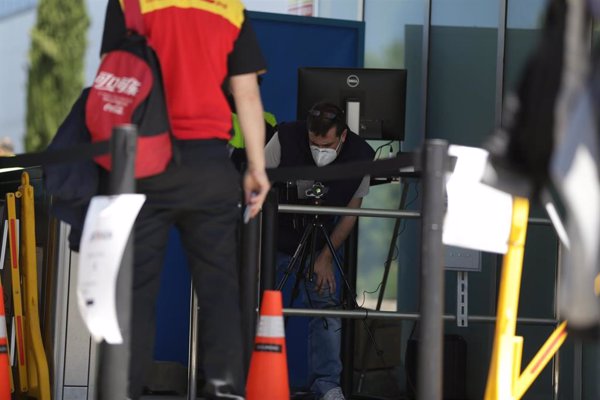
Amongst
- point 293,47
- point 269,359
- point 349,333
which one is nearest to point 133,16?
point 269,359

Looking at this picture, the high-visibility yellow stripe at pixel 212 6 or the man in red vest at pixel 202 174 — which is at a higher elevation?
the high-visibility yellow stripe at pixel 212 6

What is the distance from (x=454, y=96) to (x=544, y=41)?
6.46 metres

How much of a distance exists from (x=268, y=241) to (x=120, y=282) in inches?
84.7

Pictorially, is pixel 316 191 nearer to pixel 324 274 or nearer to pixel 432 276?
pixel 324 274

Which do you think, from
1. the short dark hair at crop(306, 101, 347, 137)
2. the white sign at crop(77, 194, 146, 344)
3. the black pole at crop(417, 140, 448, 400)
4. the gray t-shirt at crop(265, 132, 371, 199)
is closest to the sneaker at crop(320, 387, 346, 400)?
the gray t-shirt at crop(265, 132, 371, 199)

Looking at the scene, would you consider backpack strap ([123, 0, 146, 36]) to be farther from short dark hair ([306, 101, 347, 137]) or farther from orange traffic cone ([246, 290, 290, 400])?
short dark hair ([306, 101, 347, 137])

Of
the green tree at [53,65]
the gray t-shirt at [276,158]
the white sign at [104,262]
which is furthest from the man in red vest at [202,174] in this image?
the green tree at [53,65]

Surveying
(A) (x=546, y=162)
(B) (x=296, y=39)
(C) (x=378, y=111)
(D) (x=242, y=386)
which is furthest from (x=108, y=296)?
(B) (x=296, y=39)

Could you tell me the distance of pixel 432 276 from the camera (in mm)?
4523

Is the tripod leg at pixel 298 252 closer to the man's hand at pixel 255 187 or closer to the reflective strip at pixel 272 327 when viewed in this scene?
the reflective strip at pixel 272 327

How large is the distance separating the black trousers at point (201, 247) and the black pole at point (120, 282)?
1.19 ft

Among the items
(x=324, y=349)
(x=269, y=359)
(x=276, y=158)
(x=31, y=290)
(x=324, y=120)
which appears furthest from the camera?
(x=276, y=158)

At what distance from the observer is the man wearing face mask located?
7660 millimetres

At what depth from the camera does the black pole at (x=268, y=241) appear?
6391 millimetres
